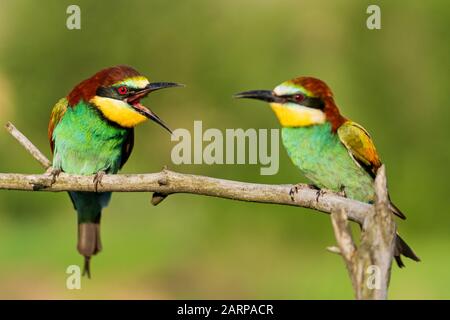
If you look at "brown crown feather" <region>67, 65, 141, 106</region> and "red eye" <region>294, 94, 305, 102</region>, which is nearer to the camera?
"red eye" <region>294, 94, 305, 102</region>

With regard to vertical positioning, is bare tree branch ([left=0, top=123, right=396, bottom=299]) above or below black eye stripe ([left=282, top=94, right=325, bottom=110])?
below


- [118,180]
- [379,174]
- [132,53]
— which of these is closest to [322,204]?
[379,174]

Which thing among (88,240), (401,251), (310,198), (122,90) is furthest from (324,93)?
(88,240)

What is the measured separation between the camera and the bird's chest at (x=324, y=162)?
3260 millimetres

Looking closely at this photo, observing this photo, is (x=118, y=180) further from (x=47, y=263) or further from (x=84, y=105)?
(x=47, y=263)

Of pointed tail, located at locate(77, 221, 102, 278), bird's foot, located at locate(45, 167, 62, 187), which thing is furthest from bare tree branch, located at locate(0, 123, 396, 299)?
pointed tail, located at locate(77, 221, 102, 278)

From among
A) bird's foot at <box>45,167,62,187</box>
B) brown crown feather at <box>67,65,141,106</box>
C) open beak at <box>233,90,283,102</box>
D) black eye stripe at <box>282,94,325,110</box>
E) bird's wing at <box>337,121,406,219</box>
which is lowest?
bird's foot at <box>45,167,62,187</box>

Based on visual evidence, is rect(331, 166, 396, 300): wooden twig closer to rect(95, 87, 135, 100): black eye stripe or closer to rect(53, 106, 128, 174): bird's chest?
rect(95, 87, 135, 100): black eye stripe

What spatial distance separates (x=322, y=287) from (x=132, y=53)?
2.22 m

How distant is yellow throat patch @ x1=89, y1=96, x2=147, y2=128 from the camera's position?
3386mm

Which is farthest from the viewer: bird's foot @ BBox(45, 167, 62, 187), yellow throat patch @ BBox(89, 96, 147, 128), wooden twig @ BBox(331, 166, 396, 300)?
yellow throat patch @ BBox(89, 96, 147, 128)

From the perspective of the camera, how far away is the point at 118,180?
2.90 m

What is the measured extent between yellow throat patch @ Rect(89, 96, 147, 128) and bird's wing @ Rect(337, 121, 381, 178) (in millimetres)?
735

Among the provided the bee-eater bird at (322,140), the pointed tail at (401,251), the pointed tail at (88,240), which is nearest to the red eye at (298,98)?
the bee-eater bird at (322,140)
